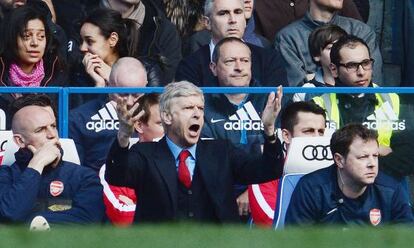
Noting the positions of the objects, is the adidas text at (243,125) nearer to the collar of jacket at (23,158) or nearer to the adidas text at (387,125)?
the adidas text at (387,125)

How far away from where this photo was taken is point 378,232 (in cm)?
495

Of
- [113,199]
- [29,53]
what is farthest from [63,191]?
[29,53]

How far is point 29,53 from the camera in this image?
10883mm

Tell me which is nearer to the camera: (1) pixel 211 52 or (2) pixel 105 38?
(1) pixel 211 52

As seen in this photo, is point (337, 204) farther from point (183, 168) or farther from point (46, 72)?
point (46, 72)

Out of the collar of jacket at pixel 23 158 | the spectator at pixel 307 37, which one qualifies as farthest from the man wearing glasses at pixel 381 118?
the collar of jacket at pixel 23 158

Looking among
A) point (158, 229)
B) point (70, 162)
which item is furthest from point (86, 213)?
point (158, 229)

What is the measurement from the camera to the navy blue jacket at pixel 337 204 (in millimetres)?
8922

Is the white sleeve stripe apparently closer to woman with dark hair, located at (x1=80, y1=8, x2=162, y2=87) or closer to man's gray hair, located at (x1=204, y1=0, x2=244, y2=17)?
woman with dark hair, located at (x1=80, y1=8, x2=162, y2=87)

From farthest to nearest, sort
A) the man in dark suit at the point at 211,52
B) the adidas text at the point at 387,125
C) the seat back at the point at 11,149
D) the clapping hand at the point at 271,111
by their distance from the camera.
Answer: the man in dark suit at the point at 211,52 → the adidas text at the point at 387,125 → the seat back at the point at 11,149 → the clapping hand at the point at 271,111

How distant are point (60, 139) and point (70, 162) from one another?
174mm

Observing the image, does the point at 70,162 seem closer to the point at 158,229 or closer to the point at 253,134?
the point at 253,134

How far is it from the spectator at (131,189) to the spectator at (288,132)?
29.3 inches

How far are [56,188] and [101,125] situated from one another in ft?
1.72
